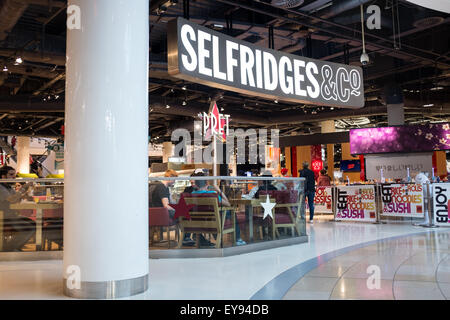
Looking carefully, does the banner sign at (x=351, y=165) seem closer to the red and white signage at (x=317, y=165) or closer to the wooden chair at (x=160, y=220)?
the red and white signage at (x=317, y=165)

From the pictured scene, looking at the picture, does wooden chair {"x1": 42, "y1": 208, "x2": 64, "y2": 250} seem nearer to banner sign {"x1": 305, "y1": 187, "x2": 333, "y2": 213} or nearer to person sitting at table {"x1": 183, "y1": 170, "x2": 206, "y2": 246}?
person sitting at table {"x1": 183, "y1": 170, "x2": 206, "y2": 246}

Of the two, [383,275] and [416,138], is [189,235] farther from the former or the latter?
[416,138]

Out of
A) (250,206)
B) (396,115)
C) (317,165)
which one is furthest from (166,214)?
(317,165)

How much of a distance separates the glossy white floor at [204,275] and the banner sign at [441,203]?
9.84 ft

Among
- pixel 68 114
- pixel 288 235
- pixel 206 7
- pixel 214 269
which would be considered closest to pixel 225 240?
pixel 214 269

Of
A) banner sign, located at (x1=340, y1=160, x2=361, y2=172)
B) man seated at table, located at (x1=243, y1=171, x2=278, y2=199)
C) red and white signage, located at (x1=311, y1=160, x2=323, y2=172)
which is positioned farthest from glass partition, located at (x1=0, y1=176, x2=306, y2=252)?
banner sign, located at (x1=340, y1=160, x2=361, y2=172)

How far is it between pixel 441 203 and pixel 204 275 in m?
6.30

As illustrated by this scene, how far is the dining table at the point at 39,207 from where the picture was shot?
500 cm

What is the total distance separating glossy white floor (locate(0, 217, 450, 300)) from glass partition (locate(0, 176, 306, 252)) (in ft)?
0.96

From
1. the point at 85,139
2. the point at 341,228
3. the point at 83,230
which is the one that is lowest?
the point at 341,228

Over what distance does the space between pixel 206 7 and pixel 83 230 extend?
6.08 m

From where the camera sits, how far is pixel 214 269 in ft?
13.4

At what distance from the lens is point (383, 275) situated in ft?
12.4
